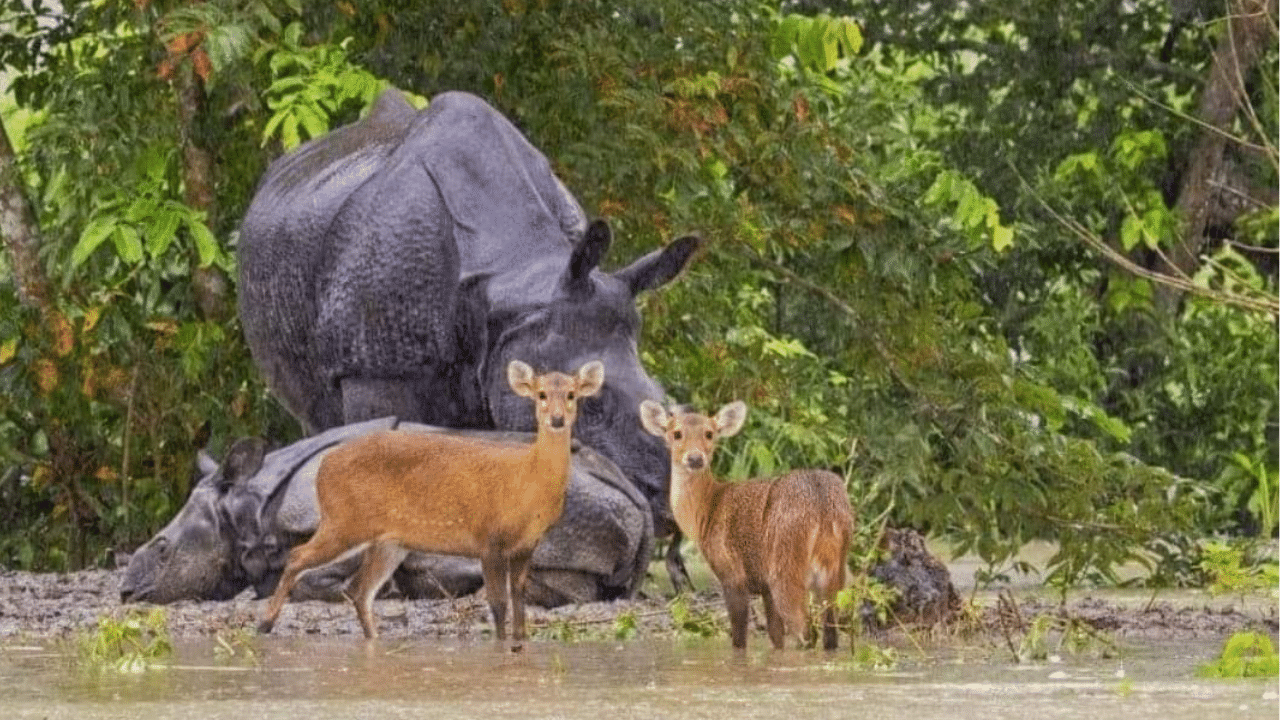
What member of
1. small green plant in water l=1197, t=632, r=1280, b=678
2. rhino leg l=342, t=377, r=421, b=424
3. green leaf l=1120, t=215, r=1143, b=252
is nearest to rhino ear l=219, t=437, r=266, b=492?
rhino leg l=342, t=377, r=421, b=424

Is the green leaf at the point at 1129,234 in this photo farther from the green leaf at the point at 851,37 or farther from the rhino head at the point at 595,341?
the rhino head at the point at 595,341

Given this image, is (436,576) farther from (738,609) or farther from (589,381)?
(738,609)

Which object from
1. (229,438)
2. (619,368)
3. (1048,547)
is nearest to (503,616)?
(619,368)

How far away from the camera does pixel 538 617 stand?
11.1 metres

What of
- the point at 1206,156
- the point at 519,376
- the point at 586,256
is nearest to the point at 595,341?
the point at 586,256

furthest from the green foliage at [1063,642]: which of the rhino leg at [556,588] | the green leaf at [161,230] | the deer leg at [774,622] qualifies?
the green leaf at [161,230]

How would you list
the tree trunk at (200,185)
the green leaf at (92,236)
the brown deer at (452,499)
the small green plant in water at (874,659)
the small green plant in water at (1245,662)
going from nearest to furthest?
1. the small green plant in water at (1245,662)
2. the small green plant in water at (874,659)
3. the brown deer at (452,499)
4. the green leaf at (92,236)
5. the tree trunk at (200,185)

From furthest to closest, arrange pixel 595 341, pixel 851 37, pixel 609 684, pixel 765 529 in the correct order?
1. pixel 851 37
2. pixel 595 341
3. pixel 765 529
4. pixel 609 684

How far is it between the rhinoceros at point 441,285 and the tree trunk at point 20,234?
2.09 meters

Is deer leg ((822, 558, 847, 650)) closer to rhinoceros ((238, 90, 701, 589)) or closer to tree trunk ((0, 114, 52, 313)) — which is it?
rhinoceros ((238, 90, 701, 589))

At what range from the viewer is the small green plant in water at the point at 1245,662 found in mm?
8414

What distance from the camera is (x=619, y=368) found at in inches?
464

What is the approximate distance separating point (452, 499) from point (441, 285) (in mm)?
2256

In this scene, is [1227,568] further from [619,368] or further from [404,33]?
[404,33]
